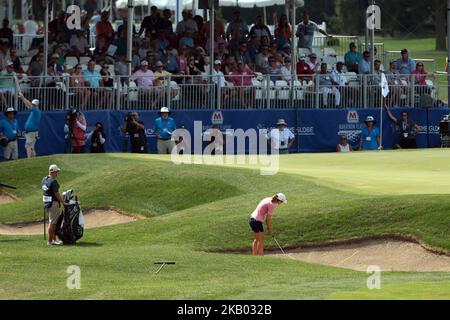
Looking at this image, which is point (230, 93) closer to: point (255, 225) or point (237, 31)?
point (237, 31)

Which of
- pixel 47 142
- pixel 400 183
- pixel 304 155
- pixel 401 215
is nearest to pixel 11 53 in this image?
pixel 47 142

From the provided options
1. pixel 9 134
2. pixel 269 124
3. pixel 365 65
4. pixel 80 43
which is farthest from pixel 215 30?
pixel 9 134

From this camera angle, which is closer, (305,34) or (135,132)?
(135,132)

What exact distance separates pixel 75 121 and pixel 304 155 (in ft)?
21.4

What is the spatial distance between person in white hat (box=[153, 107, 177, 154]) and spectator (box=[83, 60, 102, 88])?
2000mm

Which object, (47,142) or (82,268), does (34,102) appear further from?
(82,268)

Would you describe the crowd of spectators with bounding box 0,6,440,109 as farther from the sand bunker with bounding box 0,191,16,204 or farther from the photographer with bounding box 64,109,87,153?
the sand bunker with bounding box 0,191,16,204

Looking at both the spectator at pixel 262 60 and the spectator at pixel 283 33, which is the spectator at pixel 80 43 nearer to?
the spectator at pixel 262 60

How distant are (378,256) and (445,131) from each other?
18158 mm

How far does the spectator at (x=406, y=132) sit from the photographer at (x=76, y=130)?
32.2 ft

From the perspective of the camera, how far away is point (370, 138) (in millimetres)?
41594

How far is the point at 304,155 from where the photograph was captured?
38812 mm

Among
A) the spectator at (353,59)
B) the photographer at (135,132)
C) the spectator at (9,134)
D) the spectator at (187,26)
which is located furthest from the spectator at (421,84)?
the spectator at (9,134)

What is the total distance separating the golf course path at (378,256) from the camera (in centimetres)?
2364
